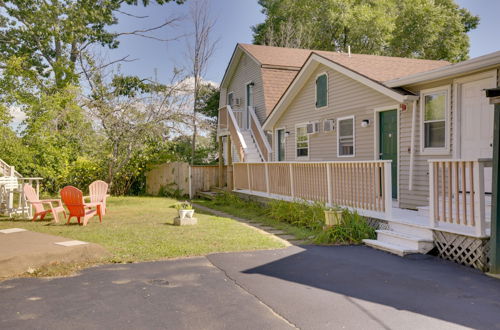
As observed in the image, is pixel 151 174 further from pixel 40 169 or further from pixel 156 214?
pixel 156 214

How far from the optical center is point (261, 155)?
53.4ft

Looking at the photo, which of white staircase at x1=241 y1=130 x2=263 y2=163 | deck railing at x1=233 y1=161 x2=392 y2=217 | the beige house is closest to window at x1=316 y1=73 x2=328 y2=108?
the beige house

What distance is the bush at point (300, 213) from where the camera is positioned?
855 centimetres

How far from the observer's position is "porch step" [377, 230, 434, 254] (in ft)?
20.5

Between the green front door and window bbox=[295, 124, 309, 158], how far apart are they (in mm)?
3575

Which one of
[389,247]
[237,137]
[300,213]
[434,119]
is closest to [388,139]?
[434,119]

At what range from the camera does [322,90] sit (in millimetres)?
12625

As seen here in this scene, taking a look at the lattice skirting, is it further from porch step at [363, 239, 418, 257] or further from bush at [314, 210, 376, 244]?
bush at [314, 210, 376, 244]

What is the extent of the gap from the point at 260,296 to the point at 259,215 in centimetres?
679

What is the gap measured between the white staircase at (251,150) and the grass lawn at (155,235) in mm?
5621

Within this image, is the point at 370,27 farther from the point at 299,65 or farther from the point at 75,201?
the point at 75,201

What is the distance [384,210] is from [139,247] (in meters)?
4.43

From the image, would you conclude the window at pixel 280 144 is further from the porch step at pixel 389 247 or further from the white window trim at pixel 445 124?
the porch step at pixel 389 247

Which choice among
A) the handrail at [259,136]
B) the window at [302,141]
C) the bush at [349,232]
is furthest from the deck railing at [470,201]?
the handrail at [259,136]
